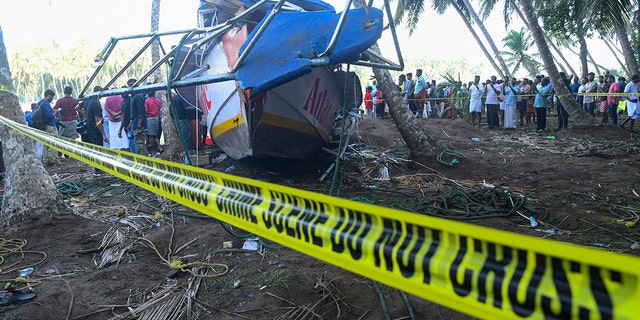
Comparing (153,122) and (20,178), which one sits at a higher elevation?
(153,122)

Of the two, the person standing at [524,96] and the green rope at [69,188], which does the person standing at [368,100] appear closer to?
the person standing at [524,96]

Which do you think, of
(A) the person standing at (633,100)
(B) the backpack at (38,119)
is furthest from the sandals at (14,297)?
(A) the person standing at (633,100)

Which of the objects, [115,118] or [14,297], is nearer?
[14,297]

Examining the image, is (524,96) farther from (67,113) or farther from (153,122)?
(67,113)

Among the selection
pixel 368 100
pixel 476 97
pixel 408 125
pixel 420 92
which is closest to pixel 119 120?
pixel 408 125

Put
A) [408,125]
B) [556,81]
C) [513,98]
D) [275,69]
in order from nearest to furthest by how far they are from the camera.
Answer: [275,69]
[408,125]
[556,81]
[513,98]

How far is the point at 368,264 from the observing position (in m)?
1.40

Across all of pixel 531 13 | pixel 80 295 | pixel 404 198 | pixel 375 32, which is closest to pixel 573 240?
pixel 404 198

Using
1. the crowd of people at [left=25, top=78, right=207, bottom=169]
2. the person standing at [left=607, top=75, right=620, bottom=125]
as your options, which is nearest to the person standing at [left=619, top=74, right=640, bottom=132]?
the person standing at [left=607, top=75, right=620, bottom=125]

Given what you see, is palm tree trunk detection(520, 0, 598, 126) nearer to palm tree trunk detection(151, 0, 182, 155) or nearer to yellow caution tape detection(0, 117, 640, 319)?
palm tree trunk detection(151, 0, 182, 155)

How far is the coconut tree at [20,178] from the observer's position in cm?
446

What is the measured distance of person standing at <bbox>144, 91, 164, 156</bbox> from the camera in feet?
32.6

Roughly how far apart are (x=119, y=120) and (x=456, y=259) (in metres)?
8.94

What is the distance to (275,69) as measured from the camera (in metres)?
4.13
